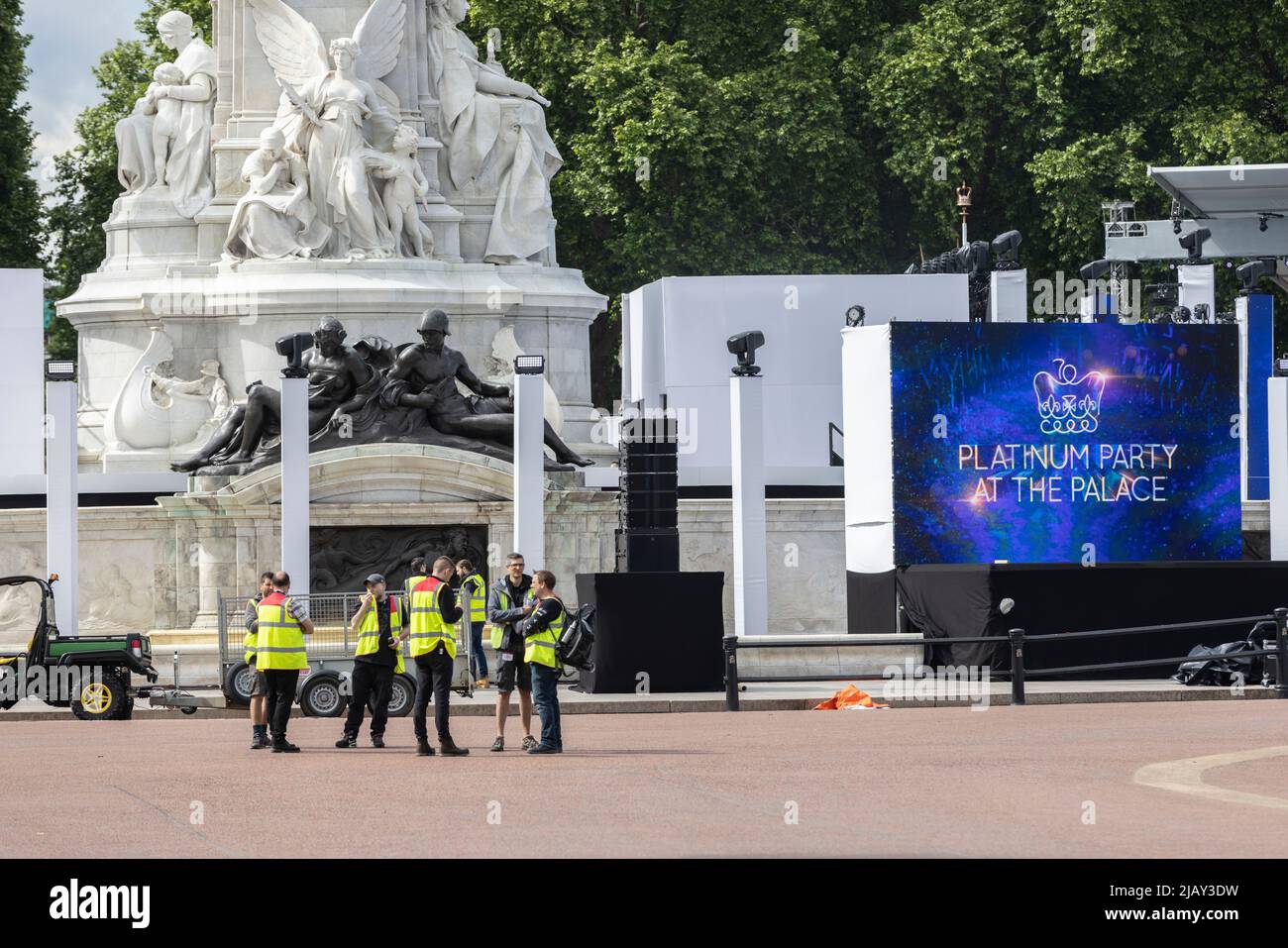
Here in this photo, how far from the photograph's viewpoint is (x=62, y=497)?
30.4 meters

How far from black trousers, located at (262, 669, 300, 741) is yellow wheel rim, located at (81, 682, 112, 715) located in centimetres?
406

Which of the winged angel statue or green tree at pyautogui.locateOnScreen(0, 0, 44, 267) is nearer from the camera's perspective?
the winged angel statue

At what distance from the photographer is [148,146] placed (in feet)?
132

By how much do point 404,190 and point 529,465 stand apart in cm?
913

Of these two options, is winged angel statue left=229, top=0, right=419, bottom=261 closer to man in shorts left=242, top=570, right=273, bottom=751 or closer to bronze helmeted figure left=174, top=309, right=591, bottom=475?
bronze helmeted figure left=174, top=309, right=591, bottom=475

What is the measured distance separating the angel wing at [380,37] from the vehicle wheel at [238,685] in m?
14.7

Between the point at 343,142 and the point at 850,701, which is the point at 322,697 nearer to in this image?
the point at 850,701

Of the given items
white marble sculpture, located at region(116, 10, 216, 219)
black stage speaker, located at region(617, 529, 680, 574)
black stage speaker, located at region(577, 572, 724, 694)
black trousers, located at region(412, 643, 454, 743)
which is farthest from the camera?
white marble sculpture, located at region(116, 10, 216, 219)

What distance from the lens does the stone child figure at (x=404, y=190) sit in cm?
3809

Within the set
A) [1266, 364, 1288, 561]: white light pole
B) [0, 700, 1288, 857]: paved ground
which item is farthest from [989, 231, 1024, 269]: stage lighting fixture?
[0, 700, 1288, 857]: paved ground

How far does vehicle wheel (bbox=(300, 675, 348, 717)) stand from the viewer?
26172mm

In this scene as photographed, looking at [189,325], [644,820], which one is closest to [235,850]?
[644,820]

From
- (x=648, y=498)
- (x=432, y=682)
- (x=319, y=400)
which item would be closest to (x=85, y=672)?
(x=432, y=682)

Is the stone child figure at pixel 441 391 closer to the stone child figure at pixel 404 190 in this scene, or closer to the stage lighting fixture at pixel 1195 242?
the stone child figure at pixel 404 190
